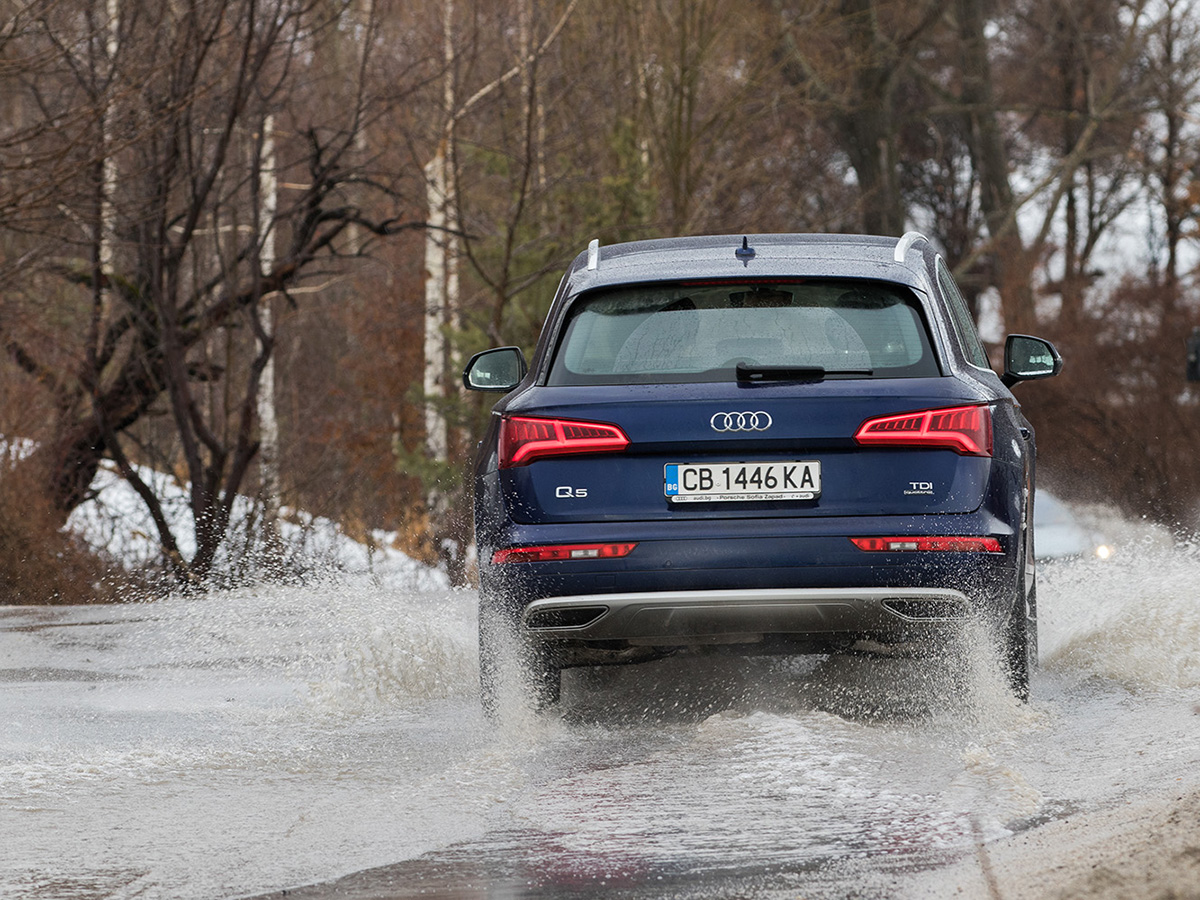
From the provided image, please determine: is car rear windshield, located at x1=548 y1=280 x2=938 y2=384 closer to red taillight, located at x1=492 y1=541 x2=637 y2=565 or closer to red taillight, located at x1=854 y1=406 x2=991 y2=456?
red taillight, located at x1=854 y1=406 x2=991 y2=456

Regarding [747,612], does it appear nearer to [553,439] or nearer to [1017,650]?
[553,439]

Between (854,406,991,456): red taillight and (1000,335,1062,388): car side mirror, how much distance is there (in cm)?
151

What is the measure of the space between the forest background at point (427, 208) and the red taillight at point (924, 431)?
7583 millimetres

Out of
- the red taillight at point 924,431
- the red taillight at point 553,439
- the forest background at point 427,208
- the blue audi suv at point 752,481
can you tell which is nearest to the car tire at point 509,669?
the blue audi suv at point 752,481

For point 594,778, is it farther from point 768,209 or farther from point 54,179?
point 768,209

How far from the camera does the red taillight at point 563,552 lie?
6129mm

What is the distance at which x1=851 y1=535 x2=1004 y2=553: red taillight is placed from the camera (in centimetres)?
607

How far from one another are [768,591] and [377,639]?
9.81 ft

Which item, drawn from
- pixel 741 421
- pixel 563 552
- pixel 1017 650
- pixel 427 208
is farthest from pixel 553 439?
pixel 427 208

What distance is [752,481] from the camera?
6.14 m

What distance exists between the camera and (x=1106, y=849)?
442 centimetres

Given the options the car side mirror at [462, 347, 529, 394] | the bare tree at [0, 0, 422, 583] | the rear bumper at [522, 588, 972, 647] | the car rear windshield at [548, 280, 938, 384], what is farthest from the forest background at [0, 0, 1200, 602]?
the rear bumper at [522, 588, 972, 647]

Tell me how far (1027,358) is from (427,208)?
15.3 meters

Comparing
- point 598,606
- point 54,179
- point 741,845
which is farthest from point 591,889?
point 54,179
